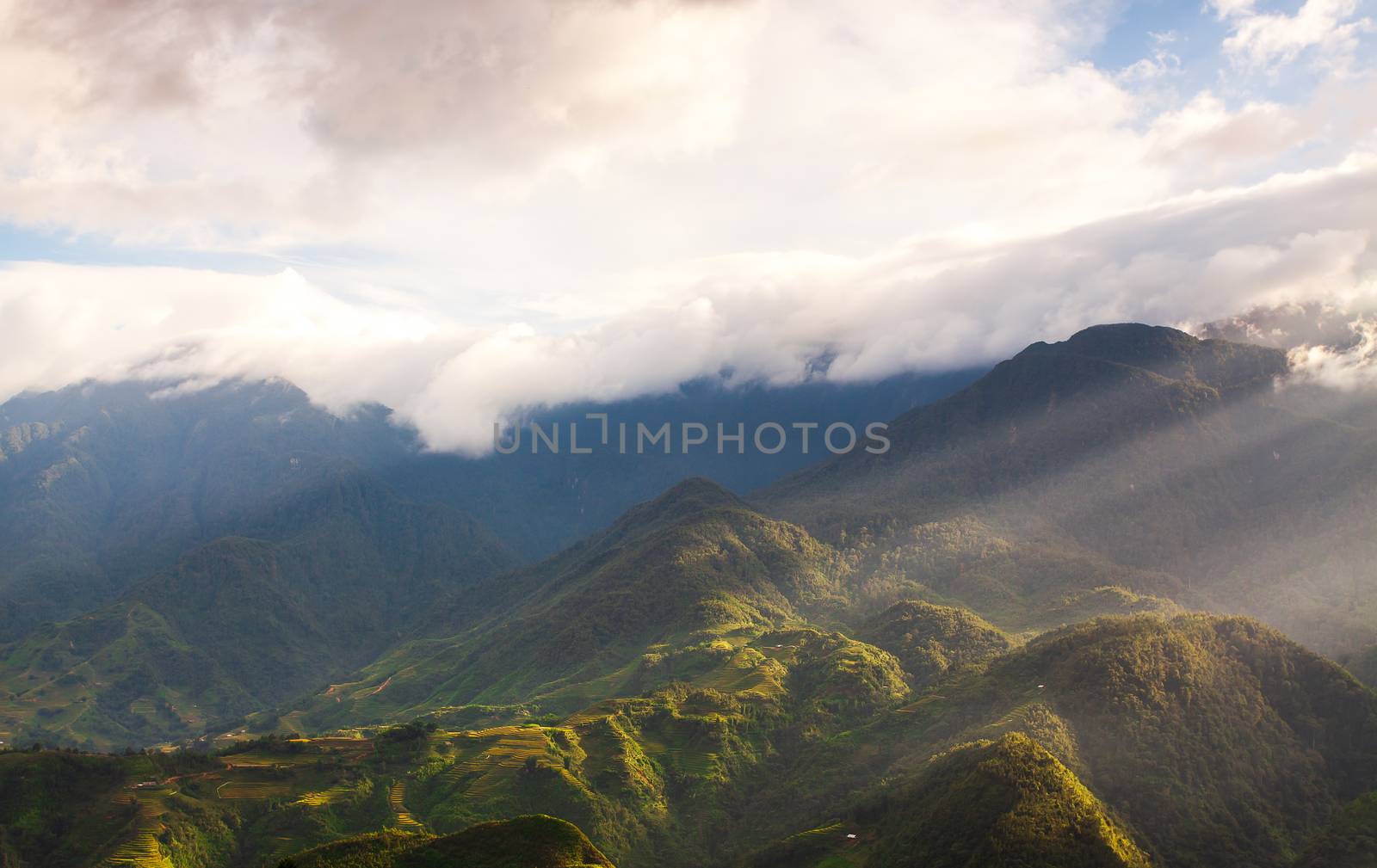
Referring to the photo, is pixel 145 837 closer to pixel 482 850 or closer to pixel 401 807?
pixel 401 807

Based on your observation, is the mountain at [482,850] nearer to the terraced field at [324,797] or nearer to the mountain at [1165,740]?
the terraced field at [324,797]

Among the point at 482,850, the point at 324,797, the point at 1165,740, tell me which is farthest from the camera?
the point at 324,797

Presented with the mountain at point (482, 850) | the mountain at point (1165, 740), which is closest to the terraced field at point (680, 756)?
the mountain at point (1165, 740)

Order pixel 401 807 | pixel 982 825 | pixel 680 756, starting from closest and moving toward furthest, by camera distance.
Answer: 1. pixel 982 825
2. pixel 401 807
3. pixel 680 756

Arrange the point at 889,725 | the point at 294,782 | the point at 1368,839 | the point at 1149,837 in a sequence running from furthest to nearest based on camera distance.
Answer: the point at 889,725
the point at 294,782
the point at 1149,837
the point at 1368,839

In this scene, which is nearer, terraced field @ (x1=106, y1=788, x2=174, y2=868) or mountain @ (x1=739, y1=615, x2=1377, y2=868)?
terraced field @ (x1=106, y1=788, x2=174, y2=868)

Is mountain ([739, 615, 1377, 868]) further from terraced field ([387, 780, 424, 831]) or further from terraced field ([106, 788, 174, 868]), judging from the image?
terraced field ([106, 788, 174, 868])

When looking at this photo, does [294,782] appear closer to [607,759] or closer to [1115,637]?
[607,759]

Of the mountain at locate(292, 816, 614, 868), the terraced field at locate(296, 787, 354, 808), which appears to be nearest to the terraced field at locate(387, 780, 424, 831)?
the terraced field at locate(296, 787, 354, 808)

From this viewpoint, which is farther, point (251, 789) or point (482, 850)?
point (251, 789)

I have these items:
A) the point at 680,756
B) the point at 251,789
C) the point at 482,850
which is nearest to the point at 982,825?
the point at 482,850

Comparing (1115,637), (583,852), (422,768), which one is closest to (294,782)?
(422,768)
